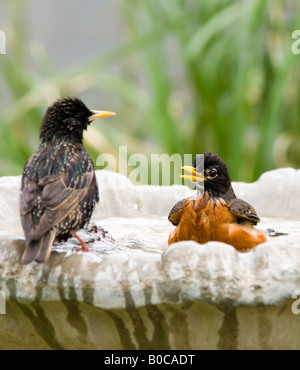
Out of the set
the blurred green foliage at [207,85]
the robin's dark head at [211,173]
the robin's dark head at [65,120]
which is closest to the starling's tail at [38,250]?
the robin's dark head at [65,120]

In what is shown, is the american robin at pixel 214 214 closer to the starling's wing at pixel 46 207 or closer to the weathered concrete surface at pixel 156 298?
the starling's wing at pixel 46 207

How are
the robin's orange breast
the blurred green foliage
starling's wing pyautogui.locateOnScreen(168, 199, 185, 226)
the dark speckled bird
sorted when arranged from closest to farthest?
1. the dark speckled bird
2. the robin's orange breast
3. starling's wing pyautogui.locateOnScreen(168, 199, 185, 226)
4. the blurred green foliage

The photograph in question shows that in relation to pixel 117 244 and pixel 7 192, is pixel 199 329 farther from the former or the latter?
pixel 7 192

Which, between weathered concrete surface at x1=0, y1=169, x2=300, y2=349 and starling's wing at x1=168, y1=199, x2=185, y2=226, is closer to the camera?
weathered concrete surface at x1=0, y1=169, x2=300, y2=349

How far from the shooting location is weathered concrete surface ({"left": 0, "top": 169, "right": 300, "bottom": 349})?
5.56 feet

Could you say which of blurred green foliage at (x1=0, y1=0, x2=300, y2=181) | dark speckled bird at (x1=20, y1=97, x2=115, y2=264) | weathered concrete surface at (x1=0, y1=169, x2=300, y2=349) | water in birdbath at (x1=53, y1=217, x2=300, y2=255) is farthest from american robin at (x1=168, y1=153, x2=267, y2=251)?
blurred green foliage at (x1=0, y1=0, x2=300, y2=181)

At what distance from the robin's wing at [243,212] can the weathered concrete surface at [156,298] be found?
0.62 m

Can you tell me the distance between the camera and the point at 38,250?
183 centimetres

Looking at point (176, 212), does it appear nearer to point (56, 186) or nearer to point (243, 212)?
point (243, 212)

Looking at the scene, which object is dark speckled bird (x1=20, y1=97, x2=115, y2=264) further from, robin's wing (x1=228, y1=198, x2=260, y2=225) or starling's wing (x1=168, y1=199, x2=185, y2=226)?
robin's wing (x1=228, y1=198, x2=260, y2=225)

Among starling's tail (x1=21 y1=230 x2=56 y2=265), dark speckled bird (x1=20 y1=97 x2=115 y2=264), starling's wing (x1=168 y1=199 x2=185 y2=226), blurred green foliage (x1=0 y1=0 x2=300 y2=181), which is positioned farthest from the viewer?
blurred green foliage (x1=0 y1=0 x2=300 y2=181)

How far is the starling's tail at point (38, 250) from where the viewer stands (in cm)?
180
